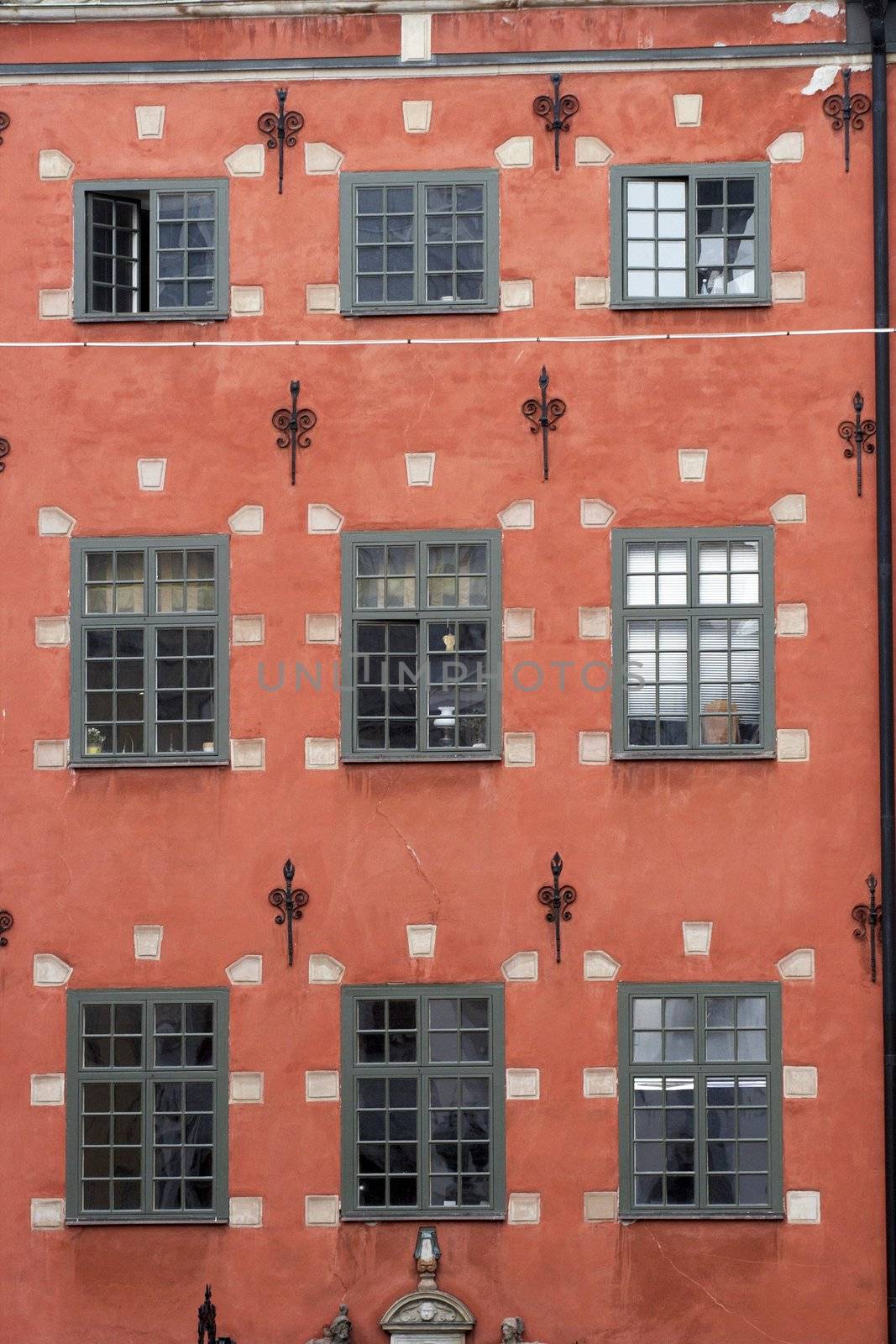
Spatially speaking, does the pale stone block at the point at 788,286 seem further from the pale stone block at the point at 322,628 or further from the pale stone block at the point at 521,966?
the pale stone block at the point at 521,966

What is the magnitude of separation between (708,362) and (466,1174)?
6774 millimetres

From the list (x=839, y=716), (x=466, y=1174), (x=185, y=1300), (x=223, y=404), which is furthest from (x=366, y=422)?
(x=185, y=1300)

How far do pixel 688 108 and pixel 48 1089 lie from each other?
9.49 metres

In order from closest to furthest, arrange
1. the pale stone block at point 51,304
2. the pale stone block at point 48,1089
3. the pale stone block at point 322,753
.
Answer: the pale stone block at point 48,1089 < the pale stone block at point 322,753 < the pale stone block at point 51,304

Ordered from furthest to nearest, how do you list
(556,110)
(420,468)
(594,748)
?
(556,110)
(420,468)
(594,748)

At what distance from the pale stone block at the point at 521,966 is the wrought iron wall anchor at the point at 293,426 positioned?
13.9 ft

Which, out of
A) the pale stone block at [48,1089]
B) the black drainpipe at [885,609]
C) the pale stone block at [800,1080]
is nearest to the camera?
the black drainpipe at [885,609]

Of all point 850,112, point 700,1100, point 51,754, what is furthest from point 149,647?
point 850,112

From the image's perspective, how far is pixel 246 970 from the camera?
47.1 feet

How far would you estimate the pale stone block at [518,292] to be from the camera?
14.7 m

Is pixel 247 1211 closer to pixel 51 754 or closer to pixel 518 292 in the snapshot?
pixel 51 754

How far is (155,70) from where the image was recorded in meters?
14.9

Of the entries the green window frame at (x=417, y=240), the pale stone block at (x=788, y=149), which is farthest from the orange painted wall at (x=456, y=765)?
the green window frame at (x=417, y=240)

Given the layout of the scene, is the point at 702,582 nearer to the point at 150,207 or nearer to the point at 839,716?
the point at 839,716
